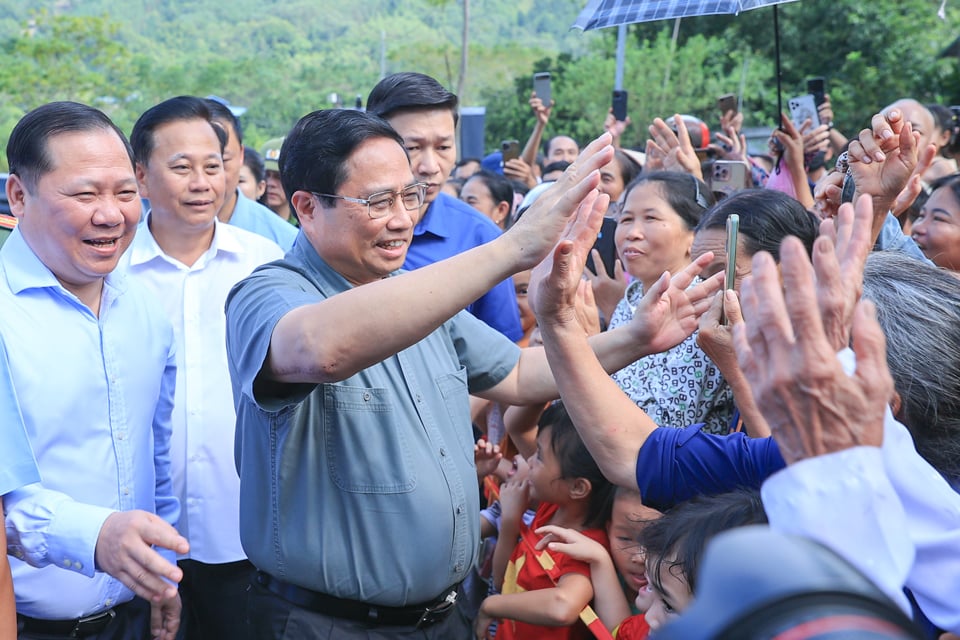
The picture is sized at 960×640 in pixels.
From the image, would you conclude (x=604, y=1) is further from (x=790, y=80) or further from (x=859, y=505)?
(x=790, y=80)

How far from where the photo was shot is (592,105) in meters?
25.7

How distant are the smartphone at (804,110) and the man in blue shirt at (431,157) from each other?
8.57 feet

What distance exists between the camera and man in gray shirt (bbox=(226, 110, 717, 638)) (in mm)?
1886

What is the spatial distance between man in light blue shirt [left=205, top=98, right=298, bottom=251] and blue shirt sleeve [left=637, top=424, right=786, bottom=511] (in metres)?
2.51

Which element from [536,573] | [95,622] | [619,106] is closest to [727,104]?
[619,106]

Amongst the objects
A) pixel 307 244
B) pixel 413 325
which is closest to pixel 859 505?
pixel 413 325

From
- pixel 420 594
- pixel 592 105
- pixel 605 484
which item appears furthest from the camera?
pixel 592 105

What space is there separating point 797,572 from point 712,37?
24.1 meters

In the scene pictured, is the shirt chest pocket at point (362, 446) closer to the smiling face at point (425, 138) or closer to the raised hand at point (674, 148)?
the smiling face at point (425, 138)

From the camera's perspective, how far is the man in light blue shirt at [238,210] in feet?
14.0

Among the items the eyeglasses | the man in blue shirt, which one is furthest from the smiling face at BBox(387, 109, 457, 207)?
the eyeglasses

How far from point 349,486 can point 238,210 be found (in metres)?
2.46

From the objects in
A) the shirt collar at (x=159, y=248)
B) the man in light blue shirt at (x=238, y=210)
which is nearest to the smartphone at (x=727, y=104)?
the man in light blue shirt at (x=238, y=210)

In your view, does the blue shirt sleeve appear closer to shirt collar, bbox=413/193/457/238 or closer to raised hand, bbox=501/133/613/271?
raised hand, bbox=501/133/613/271
